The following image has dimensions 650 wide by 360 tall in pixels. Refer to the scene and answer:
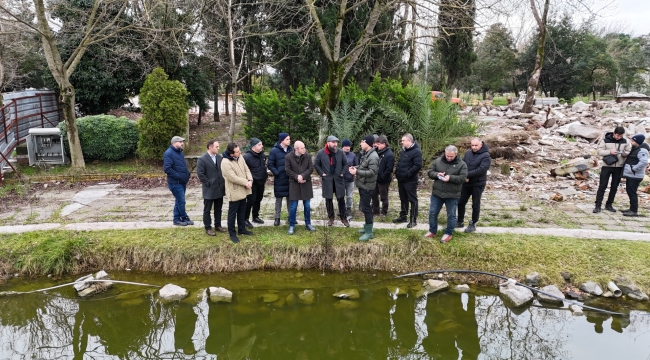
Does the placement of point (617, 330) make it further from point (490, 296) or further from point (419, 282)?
point (419, 282)

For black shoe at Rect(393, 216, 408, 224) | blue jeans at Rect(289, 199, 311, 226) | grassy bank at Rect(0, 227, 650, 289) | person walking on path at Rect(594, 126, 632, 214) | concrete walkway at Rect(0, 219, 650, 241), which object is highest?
person walking on path at Rect(594, 126, 632, 214)

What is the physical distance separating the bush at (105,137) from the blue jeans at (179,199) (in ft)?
17.5

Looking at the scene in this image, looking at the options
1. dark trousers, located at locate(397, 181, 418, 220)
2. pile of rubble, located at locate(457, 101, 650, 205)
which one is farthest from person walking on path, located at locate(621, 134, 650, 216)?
dark trousers, located at locate(397, 181, 418, 220)

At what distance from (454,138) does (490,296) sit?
15.4 ft

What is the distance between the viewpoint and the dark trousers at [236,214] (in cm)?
658

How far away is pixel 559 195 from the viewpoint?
8703 millimetres

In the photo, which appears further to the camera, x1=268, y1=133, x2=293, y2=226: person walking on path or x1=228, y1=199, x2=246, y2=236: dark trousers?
x1=268, y1=133, x2=293, y2=226: person walking on path

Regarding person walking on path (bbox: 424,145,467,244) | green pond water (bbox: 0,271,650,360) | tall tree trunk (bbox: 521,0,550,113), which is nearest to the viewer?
green pond water (bbox: 0,271,650,360)

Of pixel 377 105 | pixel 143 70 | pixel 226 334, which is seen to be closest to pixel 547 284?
pixel 226 334

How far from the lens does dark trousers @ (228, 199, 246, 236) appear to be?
6.58 metres

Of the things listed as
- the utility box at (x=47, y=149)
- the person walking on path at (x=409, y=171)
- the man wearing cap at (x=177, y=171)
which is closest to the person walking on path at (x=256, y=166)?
the man wearing cap at (x=177, y=171)

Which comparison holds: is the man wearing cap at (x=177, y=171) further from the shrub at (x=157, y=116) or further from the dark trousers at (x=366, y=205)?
the shrub at (x=157, y=116)

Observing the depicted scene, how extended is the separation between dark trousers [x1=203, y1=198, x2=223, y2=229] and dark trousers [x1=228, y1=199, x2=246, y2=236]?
30 centimetres

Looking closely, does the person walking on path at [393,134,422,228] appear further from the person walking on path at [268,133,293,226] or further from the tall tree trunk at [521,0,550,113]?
the tall tree trunk at [521,0,550,113]
